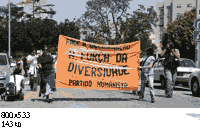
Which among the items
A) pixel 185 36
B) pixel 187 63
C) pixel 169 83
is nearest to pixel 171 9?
pixel 185 36

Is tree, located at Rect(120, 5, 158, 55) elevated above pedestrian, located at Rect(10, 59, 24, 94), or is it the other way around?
tree, located at Rect(120, 5, 158, 55)

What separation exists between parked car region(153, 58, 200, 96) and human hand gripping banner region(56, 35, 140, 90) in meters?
3.68

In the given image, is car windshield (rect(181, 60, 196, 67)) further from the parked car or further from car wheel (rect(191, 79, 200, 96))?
car wheel (rect(191, 79, 200, 96))

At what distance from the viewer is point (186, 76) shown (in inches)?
715

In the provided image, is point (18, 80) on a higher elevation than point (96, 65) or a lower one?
lower

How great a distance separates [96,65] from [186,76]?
24.5 ft

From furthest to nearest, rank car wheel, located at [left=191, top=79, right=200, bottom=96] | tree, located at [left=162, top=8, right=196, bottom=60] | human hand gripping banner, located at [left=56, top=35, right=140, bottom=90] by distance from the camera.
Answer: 1. tree, located at [left=162, top=8, right=196, bottom=60]
2. car wheel, located at [left=191, top=79, right=200, bottom=96]
3. human hand gripping banner, located at [left=56, top=35, right=140, bottom=90]

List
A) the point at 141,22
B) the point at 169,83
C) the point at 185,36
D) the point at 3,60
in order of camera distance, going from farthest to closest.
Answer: the point at 141,22
the point at 185,36
the point at 3,60
the point at 169,83

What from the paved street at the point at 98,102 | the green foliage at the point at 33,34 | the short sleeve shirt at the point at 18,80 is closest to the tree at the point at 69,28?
the green foliage at the point at 33,34

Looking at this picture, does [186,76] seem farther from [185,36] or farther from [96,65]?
[185,36]

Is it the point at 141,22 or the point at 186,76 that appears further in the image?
the point at 141,22

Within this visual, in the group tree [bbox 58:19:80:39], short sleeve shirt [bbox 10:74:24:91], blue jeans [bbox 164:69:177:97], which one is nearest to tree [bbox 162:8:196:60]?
tree [bbox 58:19:80:39]

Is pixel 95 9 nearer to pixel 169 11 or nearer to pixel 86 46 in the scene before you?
pixel 86 46

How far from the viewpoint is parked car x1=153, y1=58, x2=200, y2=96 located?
14.8 m
